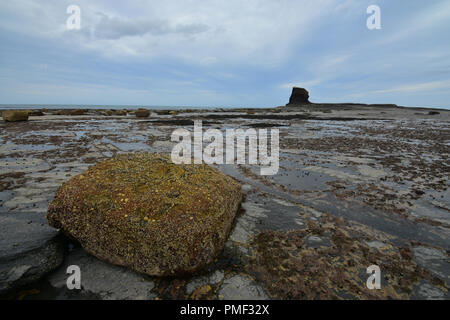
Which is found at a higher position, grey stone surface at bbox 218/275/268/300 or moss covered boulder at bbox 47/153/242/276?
moss covered boulder at bbox 47/153/242/276

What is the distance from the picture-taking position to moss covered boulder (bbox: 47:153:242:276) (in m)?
2.91

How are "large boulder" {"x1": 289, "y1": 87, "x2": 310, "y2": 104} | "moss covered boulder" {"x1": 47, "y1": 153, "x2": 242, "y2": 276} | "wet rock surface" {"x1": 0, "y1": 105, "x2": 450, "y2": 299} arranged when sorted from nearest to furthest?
"wet rock surface" {"x1": 0, "y1": 105, "x2": 450, "y2": 299}
"moss covered boulder" {"x1": 47, "y1": 153, "x2": 242, "y2": 276}
"large boulder" {"x1": 289, "y1": 87, "x2": 310, "y2": 104}

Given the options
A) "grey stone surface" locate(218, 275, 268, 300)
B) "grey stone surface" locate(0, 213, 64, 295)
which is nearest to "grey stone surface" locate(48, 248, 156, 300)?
"grey stone surface" locate(0, 213, 64, 295)

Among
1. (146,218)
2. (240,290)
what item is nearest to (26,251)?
(146,218)

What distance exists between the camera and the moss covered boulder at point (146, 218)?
9.56 ft

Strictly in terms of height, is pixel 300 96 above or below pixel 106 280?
above

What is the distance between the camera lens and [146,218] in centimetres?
307

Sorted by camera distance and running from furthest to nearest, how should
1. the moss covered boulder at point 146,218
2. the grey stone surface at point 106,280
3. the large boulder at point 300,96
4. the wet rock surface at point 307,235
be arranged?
1. the large boulder at point 300,96
2. the moss covered boulder at point 146,218
3. the wet rock surface at point 307,235
4. the grey stone surface at point 106,280

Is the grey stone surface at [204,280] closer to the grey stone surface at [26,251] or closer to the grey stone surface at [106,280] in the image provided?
the grey stone surface at [106,280]

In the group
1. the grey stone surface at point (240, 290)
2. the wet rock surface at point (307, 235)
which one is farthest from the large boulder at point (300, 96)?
the grey stone surface at point (240, 290)

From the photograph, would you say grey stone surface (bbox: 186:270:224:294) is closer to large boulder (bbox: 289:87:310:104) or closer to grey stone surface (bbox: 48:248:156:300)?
grey stone surface (bbox: 48:248:156:300)

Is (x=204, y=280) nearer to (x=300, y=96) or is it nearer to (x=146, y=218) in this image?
(x=146, y=218)

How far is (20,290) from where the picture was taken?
257 centimetres
